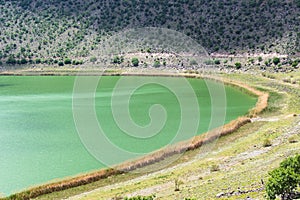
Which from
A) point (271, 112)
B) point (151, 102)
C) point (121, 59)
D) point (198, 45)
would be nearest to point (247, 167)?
point (271, 112)

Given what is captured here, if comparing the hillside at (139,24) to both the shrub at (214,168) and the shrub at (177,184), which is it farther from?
the shrub at (177,184)

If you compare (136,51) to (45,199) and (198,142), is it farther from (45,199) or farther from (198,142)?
(45,199)

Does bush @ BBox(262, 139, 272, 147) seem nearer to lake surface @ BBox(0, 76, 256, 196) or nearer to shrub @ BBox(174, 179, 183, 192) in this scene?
lake surface @ BBox(0, 76, 256, 196)

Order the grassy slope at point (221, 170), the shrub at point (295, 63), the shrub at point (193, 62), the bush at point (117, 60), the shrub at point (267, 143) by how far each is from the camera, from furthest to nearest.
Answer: the bush at point (117, 60) < the shrub at point (193, 62) < the shrub at point (295, 63) < the shrub at point (267, 143) < the grassy slope at point (221, 170)

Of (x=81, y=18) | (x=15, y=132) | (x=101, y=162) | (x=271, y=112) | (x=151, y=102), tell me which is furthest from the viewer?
(x=81, y=18)

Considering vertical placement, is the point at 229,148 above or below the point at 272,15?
below

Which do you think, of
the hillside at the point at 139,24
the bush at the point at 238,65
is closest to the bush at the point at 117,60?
the hillside at the point at 139,24

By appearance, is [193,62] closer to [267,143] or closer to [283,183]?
[267,143]

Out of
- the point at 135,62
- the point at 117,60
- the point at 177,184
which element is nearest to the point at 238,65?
the point at 135,62
